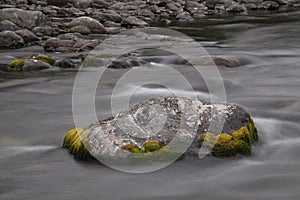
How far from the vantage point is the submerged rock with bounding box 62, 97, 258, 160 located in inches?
199

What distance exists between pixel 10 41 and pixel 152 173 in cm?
987

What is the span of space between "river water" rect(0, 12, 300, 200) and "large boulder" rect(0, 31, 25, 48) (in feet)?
11.1

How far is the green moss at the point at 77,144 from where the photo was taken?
522 cm

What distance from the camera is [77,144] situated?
5.34 meters

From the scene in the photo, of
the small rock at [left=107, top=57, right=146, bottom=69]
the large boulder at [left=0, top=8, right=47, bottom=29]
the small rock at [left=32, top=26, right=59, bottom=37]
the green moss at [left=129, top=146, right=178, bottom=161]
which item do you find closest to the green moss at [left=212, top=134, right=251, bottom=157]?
the green moss at [left=129, top=146, right=178, bottom=161]

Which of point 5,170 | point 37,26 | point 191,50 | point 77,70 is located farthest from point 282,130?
point 37,26

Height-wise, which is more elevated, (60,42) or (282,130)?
(282,130)

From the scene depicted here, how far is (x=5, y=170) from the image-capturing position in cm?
510

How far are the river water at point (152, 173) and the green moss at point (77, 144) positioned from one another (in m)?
0.09

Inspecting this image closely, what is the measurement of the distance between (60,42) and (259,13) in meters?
12.9

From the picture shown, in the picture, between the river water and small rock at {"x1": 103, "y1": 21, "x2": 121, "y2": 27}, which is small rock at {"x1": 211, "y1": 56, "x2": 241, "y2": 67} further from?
small rock at {"x1": 103, "y1": 21, "x2": 121, "y2": 27}

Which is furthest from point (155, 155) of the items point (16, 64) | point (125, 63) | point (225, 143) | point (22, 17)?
point (22, 17)

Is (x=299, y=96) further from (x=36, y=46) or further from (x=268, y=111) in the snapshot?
(x=36, y=46)

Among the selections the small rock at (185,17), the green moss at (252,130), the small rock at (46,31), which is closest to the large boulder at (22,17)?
the small rock at (46,31)
